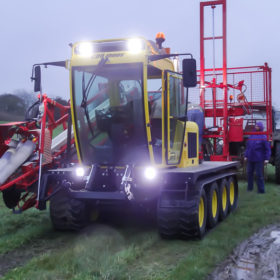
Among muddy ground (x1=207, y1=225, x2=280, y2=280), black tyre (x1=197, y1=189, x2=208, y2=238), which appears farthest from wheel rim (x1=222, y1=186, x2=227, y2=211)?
muddy ground (x1=207, y1=225, x2=280, y2=280)

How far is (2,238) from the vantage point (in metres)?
5.79

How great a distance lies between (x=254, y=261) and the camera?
4.81m

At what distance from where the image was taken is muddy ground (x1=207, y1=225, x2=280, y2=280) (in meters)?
4.33

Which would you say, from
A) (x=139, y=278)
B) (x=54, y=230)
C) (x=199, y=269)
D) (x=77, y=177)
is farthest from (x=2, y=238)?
(x=199, y=269)

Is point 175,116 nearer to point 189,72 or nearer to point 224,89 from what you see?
point 189,72

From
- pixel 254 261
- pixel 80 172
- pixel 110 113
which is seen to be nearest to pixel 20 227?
pixel 80 172

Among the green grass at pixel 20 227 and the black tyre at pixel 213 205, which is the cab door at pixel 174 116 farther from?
the green grass at pixel 20 227

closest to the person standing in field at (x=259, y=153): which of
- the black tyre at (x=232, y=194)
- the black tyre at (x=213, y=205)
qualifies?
the black tyre at (x=232, y=194)

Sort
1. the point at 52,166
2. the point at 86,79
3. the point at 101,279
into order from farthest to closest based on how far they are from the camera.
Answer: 1. the point at 52,166
2. the point at 86,79
3. the point at 101,279

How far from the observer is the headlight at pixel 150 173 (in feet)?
18.7

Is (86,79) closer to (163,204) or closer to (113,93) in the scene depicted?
(113,93)

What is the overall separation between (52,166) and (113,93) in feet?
5.61

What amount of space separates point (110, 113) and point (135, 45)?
1025 mm

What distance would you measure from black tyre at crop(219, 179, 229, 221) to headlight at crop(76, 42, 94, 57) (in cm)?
323
